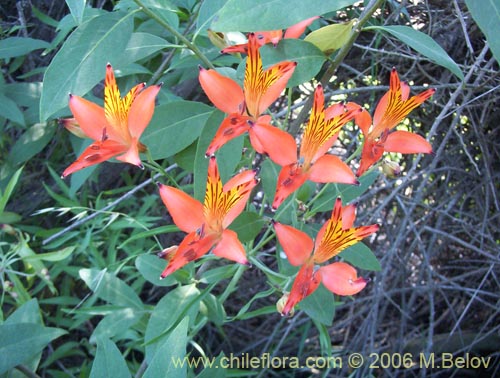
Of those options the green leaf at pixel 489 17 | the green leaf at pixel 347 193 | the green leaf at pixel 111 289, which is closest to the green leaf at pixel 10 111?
the green leaf at pixel 111 289

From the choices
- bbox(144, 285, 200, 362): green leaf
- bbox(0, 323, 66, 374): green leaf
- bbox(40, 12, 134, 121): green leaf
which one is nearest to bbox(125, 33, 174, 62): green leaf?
bbox(40, 12, 134, 121): green leaf

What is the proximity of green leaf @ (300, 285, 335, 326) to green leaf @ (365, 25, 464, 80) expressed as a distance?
1.27 feet

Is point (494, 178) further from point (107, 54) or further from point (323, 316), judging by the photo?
point (107, 54)

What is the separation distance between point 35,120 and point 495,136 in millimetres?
1152

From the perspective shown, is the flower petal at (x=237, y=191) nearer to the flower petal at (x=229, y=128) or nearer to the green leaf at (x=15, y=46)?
the flower petal at (x=229, y=128)

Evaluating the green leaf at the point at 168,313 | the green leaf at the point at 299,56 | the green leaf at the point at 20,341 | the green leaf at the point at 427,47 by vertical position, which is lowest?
A: the green leaf at the point at 20,341

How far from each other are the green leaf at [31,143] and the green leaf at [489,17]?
3.77ft

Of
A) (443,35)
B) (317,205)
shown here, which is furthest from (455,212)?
(317,205)

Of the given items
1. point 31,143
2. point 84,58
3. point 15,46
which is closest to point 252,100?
point 84,58

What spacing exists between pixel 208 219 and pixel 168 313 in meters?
0.30

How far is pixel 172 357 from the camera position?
0.70 m

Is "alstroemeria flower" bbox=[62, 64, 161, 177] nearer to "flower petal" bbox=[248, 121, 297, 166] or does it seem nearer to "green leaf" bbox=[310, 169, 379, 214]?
"flower petal" bbox=[248, 121, 297, 166]

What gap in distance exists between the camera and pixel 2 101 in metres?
1.31

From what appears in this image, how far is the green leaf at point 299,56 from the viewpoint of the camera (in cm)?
72
